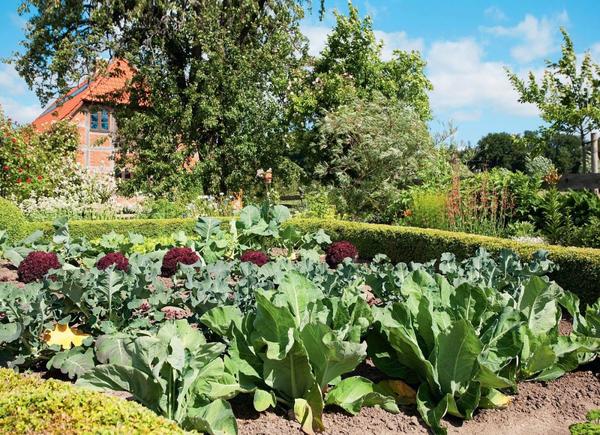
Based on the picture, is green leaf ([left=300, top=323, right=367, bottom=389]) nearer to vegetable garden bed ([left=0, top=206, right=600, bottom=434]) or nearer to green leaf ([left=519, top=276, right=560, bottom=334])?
vegetable garden bed ([left=0, top=206, right=600, bottom=434])

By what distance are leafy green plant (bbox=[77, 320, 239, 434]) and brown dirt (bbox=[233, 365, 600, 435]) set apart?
257 mm

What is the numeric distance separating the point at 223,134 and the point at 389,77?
24.9ft

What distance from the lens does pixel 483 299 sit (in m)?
3.49

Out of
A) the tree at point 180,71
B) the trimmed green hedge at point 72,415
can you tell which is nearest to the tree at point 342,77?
the tree at point 180,71

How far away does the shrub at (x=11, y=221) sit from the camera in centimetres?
977

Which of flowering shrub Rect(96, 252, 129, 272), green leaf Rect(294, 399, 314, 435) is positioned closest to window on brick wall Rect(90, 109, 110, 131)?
flowering shrub Rect(96, 252, 129, 272)

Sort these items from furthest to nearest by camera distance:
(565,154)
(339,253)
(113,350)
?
(565,154), (339,253), (113,350)

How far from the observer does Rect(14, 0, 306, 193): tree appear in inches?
688

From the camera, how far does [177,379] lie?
2.86 meters

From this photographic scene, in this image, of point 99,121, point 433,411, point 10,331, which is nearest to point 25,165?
point 99,121

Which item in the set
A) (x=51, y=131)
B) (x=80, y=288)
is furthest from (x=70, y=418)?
(x=51, y=131)

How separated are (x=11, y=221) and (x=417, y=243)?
668 cm

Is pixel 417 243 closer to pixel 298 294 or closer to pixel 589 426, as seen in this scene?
pixel 589 426

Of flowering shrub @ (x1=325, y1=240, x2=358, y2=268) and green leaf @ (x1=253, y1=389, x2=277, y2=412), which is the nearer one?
green leaf @ (x1=253, y1=389, x2=277, y2=412)
